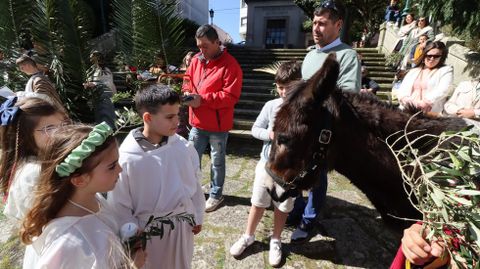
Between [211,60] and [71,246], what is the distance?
8.93 ft

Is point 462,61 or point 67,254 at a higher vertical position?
point 462,61

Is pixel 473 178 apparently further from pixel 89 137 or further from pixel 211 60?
pixel 211 60

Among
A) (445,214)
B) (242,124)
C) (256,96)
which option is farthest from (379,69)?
(445,214)

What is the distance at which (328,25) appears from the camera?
2711 millimetres

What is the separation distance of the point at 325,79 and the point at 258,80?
31.4ft

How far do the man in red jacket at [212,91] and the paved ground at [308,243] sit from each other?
0.80 metres

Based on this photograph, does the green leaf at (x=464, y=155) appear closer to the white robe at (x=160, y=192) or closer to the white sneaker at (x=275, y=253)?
the white robe at (x=160, y=192)

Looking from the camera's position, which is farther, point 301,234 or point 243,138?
point 243,138

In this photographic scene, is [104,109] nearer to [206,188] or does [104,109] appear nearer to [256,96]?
[206,188]

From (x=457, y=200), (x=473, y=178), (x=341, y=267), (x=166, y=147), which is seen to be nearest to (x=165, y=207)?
(x=166, y=147)

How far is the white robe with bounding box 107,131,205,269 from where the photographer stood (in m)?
1.86

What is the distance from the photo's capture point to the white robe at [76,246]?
1172mm

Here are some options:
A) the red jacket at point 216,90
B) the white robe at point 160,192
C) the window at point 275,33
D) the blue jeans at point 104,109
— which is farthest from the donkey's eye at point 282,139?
the window at point 275,33

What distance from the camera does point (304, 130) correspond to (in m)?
1.85
